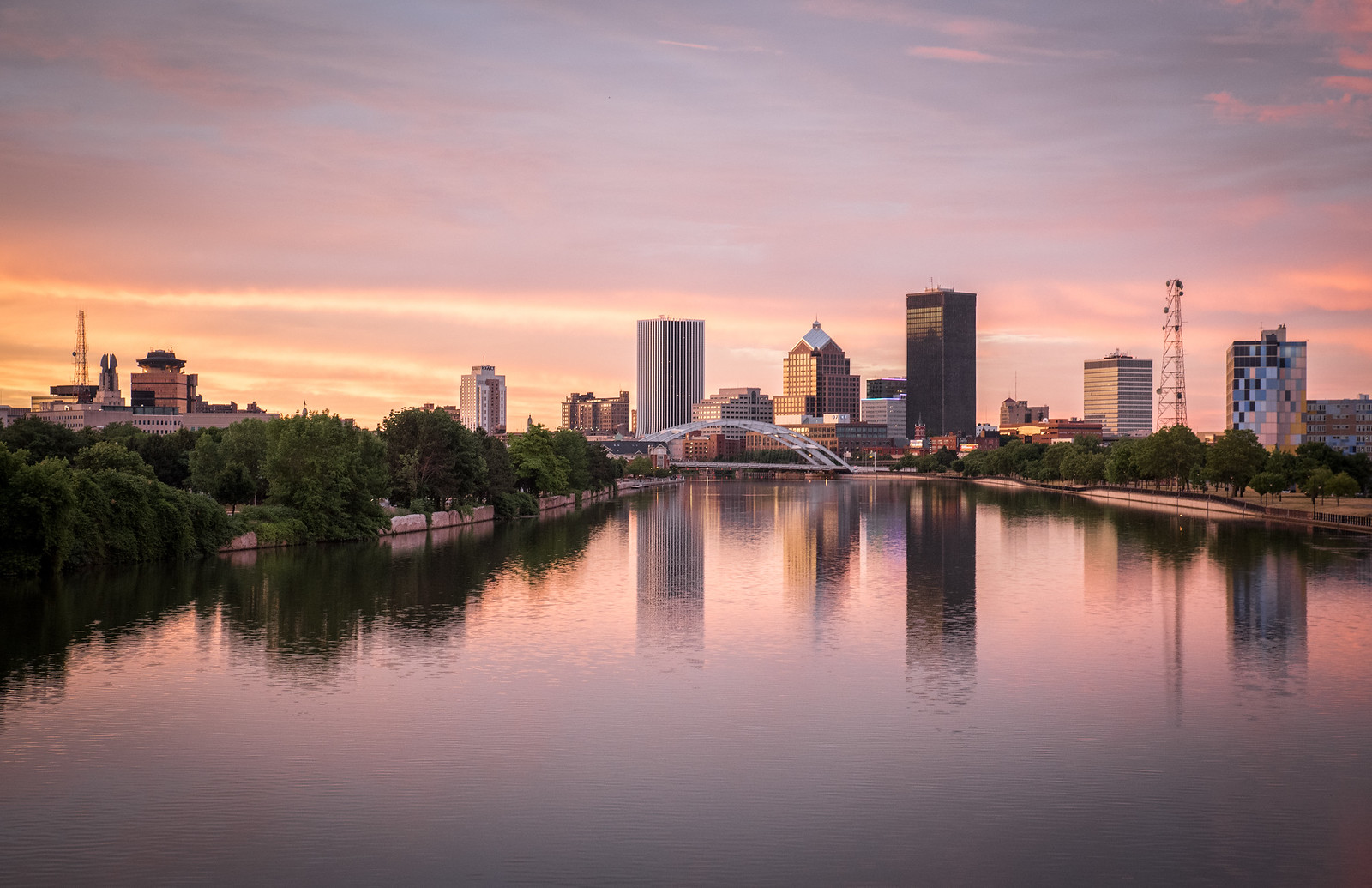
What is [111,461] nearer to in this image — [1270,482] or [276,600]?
[276,600]

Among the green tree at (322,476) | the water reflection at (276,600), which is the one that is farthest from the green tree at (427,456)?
the water reflection at (276,600)

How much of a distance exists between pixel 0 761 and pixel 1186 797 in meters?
18.7

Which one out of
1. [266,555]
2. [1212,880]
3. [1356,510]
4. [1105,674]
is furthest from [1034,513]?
[1212,880]

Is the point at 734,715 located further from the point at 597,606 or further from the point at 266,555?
the point at 266,555

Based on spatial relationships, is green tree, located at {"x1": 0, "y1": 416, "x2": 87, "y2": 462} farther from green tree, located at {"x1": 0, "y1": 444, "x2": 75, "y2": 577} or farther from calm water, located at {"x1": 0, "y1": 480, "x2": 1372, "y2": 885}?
calm water, located at {"x1": 0, "y1": 480, "x2": 1372, "y2": 885}

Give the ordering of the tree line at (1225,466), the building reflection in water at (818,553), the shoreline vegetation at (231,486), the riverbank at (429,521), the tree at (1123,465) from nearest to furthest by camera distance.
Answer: the building reflection in water at (818,553), the shoreline vegetation at (231,486), the riverbank at (429,521), the tree line at (1225,466), the tree at (1123,465)

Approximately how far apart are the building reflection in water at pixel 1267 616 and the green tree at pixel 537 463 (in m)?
63.5

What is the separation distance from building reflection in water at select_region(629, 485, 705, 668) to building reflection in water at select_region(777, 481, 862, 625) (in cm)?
377

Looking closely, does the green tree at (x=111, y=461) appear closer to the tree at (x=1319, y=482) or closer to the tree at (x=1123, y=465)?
the tree at (x=1319, y=482)

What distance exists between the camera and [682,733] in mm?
21453

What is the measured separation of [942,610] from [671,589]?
11.0 metres

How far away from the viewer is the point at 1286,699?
24594 millimetres

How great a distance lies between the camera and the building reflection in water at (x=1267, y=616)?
28.5 metres

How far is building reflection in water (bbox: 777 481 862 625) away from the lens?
4159cm
